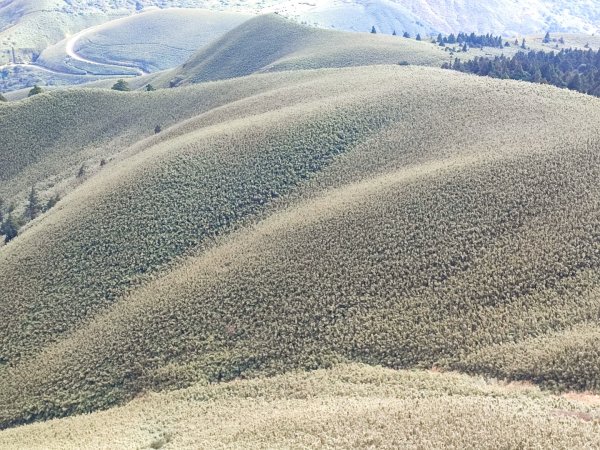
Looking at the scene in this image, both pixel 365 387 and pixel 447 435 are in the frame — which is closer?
pixel 447 435

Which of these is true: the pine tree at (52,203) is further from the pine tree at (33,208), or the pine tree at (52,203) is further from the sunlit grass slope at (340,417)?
the sunlit grass slope at (340,417)

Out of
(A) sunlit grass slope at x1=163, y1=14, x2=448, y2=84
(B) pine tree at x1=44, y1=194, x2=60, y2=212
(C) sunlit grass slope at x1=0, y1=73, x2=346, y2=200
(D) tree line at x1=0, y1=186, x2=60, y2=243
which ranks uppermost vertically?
(A) sunlit grass slope at x1=163, y1=14, x2=448, y2=84

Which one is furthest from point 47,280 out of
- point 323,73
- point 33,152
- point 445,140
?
point 323,73

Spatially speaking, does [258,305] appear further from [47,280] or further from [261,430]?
[47,280]

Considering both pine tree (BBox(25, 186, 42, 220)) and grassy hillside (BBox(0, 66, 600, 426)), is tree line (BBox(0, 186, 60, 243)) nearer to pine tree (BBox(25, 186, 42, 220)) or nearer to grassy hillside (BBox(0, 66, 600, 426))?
pine tree (BBox(25, 186, 42, 220))

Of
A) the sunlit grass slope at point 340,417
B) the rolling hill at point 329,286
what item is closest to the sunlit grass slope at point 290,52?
the rolling hill at point 329,286

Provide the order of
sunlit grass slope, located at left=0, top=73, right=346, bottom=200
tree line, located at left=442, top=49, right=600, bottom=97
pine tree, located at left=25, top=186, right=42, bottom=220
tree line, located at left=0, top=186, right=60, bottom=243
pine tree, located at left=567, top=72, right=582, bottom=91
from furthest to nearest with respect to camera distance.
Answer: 1. tree line, located at left=442, top=49, right=600, bottom=97
2. pine tree, located at left=567, top=72, right=582, bottom=91
3. sunlit grass slope, located at left=0, top=73, right=346, bottom=200
4. pine tree, located at left=25, top=186, right=42, bottom=220
5. tree line, located at left=0, top=186, right=60, bottom=243

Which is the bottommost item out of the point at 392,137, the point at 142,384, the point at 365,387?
the point at 142,384

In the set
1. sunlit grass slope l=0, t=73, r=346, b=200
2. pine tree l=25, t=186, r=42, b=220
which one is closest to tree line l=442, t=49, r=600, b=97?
sunlit grass slope l=0, t=73, r=346, b=200
